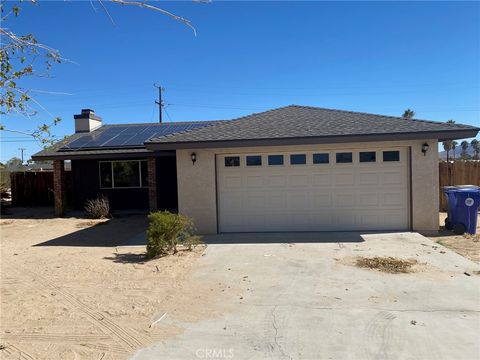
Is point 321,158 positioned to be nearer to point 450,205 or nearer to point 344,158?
point 344,158

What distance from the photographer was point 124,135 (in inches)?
789

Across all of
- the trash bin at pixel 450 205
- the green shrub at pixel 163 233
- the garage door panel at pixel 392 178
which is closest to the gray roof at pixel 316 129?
the garage door panel at pixel 392 178

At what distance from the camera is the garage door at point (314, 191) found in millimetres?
11133

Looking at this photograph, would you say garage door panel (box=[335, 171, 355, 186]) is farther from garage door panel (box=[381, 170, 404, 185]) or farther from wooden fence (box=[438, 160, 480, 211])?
wooden fence (box=[438, 160, 480, 211])

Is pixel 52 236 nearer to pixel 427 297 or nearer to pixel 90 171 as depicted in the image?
pixel 90 171

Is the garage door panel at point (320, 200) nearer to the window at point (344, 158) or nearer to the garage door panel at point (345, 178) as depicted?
the garage door panel at point (345, 178)

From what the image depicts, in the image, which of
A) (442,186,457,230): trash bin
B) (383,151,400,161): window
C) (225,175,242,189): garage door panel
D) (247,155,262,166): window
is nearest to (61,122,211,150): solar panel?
(225,175,242,189): garage door panel

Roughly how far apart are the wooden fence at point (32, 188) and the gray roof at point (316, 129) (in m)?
12.1

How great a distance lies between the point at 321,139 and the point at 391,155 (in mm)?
2024

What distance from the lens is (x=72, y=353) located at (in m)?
4.52

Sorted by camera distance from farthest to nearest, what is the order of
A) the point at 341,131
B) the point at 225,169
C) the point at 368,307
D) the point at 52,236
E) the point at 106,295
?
the point at 52,236 < the point at 225,169 < the point at 341,131 < the point at 106,295 < the point at 368,307

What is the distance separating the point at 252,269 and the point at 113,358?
3.76 metres

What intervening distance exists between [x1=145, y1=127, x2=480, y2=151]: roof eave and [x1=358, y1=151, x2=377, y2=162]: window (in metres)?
0.69

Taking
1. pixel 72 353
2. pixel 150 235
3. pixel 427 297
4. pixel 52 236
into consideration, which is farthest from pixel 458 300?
pixel 52 236
